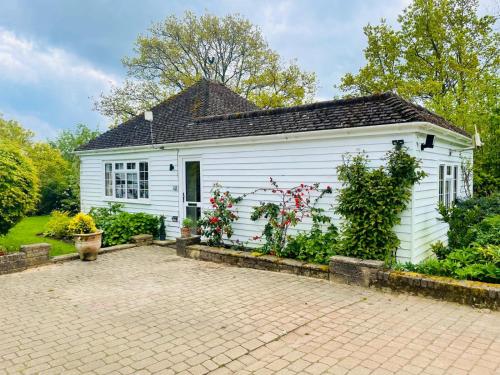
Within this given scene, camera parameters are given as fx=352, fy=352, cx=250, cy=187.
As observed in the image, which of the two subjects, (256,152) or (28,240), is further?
(28,240)

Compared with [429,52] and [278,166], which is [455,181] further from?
[429,52]

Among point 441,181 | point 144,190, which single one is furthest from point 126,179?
point 441,181

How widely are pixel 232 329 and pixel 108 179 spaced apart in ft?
34.6

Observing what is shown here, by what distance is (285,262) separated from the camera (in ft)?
23.7

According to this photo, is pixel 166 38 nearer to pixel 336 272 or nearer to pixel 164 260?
pixel 164 260

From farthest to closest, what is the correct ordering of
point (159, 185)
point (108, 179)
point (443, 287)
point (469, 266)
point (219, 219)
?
point (108, 179) < point (159, 185) < point (219, 219) < point (469, 266) < point (443, 287)

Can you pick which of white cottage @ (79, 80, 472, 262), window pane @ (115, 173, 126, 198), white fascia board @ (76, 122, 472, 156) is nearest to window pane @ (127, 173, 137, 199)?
white cottage @ (79, 80, 472, 262)

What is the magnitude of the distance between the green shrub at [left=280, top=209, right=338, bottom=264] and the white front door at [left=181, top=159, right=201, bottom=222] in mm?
3678

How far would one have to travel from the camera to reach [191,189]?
1058 cm

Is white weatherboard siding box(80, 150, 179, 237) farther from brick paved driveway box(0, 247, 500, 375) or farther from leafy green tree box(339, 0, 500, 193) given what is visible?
leafy green tree box(339, 0, 500, 193)

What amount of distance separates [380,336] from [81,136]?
26036 mm

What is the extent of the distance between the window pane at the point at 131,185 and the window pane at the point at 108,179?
4.01 feet

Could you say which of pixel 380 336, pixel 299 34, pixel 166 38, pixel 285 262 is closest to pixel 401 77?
pixel 299 34

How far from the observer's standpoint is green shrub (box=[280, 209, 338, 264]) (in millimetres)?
7212
